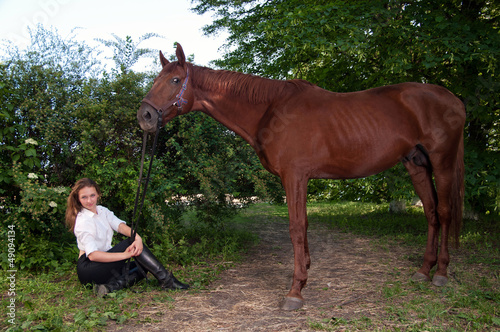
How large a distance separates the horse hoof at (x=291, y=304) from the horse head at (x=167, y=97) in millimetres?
2056

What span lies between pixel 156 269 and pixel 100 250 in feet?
1.95

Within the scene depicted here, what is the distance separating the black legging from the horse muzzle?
119cm

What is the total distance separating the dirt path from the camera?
3.13m

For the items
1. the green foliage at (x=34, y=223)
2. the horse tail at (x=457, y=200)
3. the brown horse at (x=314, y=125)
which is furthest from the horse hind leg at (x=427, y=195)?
the green foliage at (x=34, y=223)

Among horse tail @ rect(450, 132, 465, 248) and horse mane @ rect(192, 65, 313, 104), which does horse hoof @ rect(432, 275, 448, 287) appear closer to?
horse tail @ rect(450, 132, 465, 248)

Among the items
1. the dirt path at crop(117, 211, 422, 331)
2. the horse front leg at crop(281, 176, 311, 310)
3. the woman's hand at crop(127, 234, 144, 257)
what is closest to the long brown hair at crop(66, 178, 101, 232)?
the woman's hand at crop(127, 234, 144, 257)

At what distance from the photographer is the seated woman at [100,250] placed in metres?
3.60

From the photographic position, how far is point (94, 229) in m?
3.67

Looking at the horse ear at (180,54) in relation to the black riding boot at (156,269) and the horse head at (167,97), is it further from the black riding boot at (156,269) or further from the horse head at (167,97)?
the black riding boot at (156,269)

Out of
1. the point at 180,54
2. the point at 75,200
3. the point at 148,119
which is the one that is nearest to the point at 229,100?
the point at 180,54

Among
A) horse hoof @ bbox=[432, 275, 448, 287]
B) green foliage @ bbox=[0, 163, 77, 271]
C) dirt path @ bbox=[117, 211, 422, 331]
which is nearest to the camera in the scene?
dirt path @ bbox=[117, 211, 422, 331]

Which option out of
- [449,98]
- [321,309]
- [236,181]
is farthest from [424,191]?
[236,181]

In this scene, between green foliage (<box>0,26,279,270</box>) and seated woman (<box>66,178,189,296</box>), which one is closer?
seated woman (<box>66,178,189,296</box>)

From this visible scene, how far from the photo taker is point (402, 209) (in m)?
9.71
